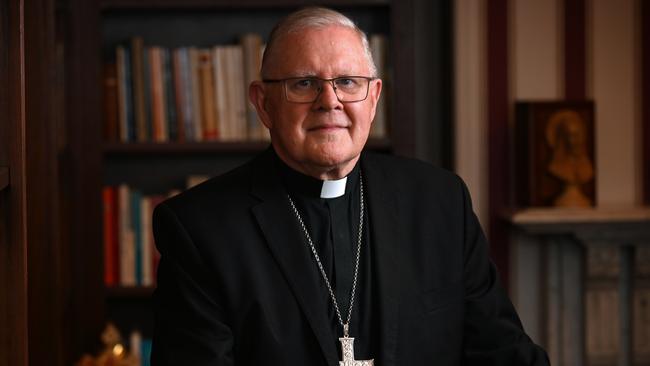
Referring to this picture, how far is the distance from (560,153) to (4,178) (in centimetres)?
236

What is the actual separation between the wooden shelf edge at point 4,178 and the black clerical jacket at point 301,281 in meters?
0.38

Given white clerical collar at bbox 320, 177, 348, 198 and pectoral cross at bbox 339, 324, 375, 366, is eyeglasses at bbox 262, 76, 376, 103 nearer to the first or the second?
white clerical collar at bbox 320, 177, 348, 198

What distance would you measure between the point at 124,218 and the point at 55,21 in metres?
0.79

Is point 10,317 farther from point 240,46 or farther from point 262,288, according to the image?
point 240,46

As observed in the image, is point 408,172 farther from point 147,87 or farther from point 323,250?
point 147,87

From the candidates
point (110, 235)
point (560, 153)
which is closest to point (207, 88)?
point (110, 235)

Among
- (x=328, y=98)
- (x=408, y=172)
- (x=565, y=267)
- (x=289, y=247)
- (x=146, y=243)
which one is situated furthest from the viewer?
(x=565, y=267)

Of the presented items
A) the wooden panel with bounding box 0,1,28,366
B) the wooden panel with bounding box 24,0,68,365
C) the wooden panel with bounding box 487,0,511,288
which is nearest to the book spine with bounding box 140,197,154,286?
the wooden panel with bounding box 24,0,68,365

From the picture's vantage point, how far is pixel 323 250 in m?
2.16

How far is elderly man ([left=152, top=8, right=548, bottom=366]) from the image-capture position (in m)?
1.96

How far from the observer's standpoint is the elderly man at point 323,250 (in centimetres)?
196

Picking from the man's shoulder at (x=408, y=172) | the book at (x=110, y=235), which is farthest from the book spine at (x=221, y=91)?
the man's shoulder at (x=408, y=172)

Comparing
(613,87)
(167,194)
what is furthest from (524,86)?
(167,194)

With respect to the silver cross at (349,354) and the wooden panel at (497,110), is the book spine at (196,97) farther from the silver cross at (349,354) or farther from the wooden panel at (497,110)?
the silver cross at (349,354)
